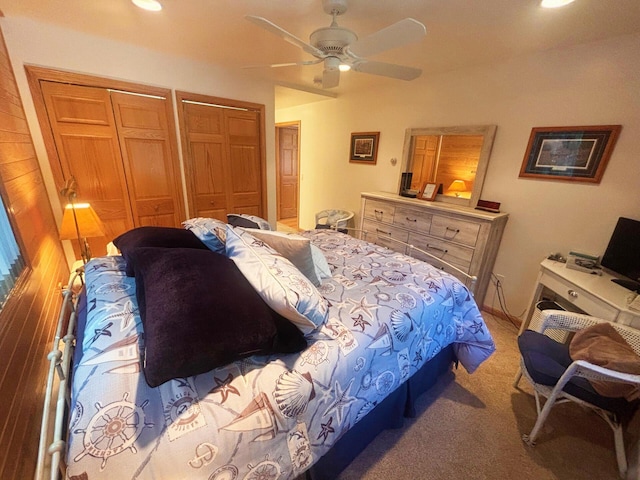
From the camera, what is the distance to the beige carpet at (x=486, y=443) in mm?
1327

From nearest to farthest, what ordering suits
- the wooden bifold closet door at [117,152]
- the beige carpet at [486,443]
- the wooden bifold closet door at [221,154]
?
1. the beige carpet at [486,443]
2. the wooden bifold closet door at [117,152]
3. the wooden bifold closet door at [221,154]

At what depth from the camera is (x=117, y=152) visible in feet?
8.05

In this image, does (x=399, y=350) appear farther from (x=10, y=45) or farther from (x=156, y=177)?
(x=10, y=45)

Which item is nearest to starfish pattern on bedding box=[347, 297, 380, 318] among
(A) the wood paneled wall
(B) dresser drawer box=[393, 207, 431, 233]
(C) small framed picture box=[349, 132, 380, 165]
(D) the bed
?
(D) the bed

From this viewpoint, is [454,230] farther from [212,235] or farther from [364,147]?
[212,235]

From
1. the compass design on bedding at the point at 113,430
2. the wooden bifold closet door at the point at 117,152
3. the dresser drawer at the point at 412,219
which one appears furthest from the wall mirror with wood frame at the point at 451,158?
the compass design on bedding at the point at 113,430

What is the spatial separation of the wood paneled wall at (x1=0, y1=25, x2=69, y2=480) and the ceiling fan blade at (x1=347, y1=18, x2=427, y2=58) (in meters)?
1.94

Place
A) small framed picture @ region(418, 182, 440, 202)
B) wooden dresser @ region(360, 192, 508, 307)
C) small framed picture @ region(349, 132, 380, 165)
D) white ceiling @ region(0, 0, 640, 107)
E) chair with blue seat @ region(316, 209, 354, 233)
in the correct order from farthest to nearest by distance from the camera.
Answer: chair with blue seat @ region(316, 209, 354, 233), small framed picture @ region(349, 132, 380, 165), small framed picture @ region(418, 182, 440, 202), wooden dresser @ region(360, 192, 508, 307), white ceiling @ region(0, 0, 640, 107)

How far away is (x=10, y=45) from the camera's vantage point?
6.25 feet

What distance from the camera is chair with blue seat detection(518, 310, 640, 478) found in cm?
124

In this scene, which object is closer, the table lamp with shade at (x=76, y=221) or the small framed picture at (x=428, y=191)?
the table lamp with shade at (x=76, y=221)

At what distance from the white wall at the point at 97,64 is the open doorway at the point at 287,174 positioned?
7.52 feet

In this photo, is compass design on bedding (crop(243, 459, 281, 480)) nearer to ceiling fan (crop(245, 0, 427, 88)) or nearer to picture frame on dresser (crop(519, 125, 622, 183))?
ceiling fan (crop(245, 0, 427, 88))

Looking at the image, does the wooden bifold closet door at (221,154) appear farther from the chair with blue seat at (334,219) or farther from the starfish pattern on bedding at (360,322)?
the starfish pattern on bedding at (360,322)
